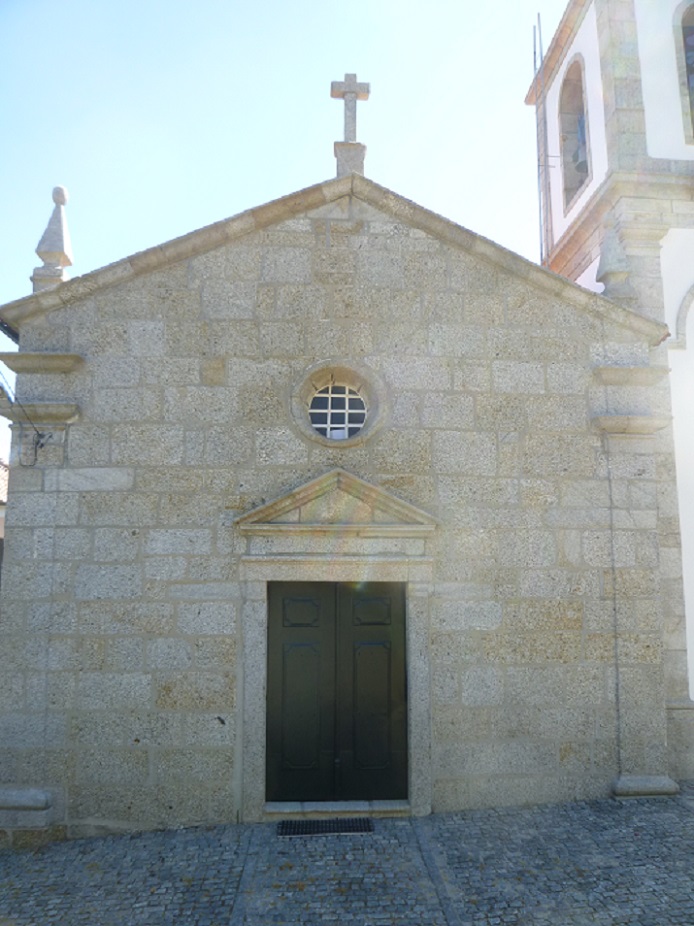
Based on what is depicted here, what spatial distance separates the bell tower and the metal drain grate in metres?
3.30

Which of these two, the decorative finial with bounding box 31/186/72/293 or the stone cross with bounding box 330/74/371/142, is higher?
the stone cross with bounding box 330/74/371/142

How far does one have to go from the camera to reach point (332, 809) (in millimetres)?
5633

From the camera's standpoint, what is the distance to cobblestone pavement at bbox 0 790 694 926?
13.8 ft

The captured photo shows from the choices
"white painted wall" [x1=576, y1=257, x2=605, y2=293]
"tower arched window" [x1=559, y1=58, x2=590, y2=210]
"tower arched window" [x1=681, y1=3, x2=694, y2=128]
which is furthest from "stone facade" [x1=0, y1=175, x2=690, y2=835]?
"tower arched window" [x1=559, y1=58, x2=590, y2=210]

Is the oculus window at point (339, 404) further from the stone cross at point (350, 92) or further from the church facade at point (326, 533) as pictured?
the stone cross at point (350, 92)

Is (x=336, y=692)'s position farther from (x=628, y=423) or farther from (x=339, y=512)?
(x=628, y=423)

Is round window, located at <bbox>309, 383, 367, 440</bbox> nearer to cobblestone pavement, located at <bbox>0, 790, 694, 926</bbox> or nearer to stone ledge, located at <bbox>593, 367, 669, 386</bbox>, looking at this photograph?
stone ledge, located at <bbox>593, 367, 669, 386</bbox>

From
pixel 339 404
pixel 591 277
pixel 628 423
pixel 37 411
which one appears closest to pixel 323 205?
pixel 339 404

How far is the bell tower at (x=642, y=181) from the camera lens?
7.20m

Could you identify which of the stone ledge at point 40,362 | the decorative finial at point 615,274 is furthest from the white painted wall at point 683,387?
the stone ledge at point 40,362

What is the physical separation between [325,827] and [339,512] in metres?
2.65

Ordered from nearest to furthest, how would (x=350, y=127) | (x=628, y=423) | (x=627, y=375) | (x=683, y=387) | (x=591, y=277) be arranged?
(x=628, y=423), (x=627, y=375), (x=350, y=127), (x=683, y=387), (x=591, y=277)

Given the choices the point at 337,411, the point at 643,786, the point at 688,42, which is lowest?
the point at 643,786

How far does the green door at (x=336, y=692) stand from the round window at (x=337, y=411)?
1.44m
